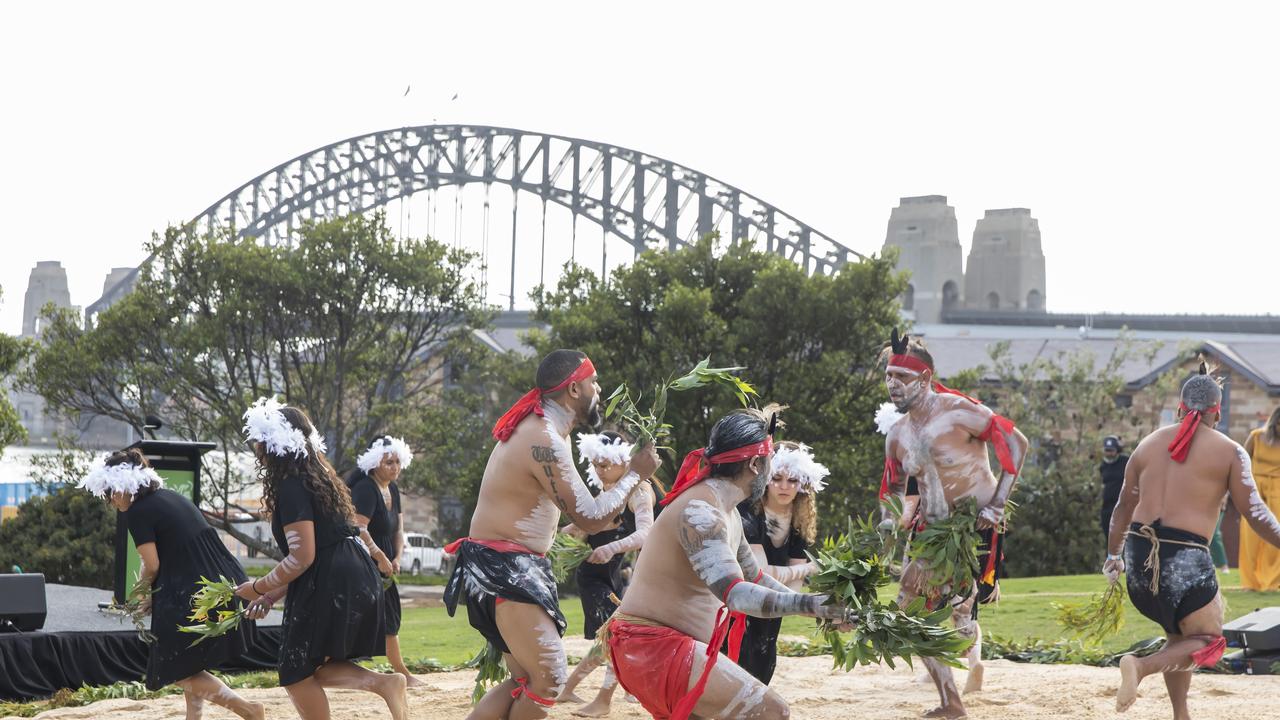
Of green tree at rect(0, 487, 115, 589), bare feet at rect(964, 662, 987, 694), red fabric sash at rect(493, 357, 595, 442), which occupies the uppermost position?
red fabric sash at rect(493, 357, 595, 442)

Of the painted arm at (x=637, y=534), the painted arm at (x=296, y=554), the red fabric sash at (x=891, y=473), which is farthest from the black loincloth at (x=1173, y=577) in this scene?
the painted arm at (x=296, y=554)

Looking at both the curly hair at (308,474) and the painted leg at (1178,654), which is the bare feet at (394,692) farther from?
the painted leg at (1178,654)

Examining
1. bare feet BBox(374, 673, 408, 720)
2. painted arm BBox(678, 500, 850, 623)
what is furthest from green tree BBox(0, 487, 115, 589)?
painted arm BBox(678, 500, 850, 623)

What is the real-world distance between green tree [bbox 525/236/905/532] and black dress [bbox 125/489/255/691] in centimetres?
1873

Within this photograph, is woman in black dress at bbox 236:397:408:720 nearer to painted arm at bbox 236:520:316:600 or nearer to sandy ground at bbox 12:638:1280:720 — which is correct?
painted arm at bbox 236:520:316:600

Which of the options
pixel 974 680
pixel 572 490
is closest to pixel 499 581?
pixel 572 490

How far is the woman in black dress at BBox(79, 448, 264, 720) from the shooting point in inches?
315

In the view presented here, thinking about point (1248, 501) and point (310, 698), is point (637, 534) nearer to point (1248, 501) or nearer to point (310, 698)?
point (310, 698)

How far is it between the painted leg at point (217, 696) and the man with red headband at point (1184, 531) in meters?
4.82

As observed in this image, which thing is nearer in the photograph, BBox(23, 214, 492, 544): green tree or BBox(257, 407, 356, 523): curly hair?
BBox(257, 407, 356, 523): curly hair

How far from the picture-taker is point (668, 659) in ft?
18.1

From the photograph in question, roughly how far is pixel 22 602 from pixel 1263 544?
1296 cm

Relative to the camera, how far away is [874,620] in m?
5.46

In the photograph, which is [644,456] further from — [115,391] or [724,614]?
[115,391]
